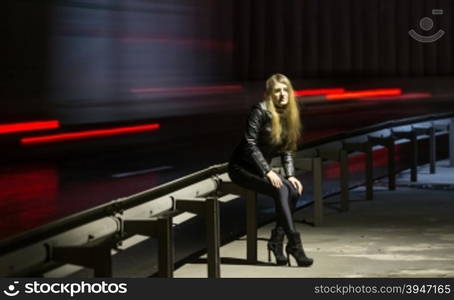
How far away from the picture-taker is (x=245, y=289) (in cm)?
752

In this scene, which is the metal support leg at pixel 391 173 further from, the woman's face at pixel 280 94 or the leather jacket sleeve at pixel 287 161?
the woman's face at pixel 280 94

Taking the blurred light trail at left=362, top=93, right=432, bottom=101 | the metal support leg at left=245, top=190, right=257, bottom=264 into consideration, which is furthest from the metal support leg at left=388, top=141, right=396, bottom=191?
the blurred light trail at left=362, top=93, right=432, bottom=101

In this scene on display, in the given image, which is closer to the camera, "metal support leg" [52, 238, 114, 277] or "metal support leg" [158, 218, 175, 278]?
"metal support leg" [52, 238, 114, 277]

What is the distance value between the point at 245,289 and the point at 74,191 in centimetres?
882

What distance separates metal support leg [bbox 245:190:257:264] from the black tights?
0.86 feet

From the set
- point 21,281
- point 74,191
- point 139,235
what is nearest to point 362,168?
point 74,191

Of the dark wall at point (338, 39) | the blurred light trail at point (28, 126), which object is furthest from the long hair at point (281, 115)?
the dark wall at point (338, 39)

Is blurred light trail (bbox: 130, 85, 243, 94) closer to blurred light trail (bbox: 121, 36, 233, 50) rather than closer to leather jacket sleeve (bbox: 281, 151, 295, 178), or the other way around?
blurred light trail (bbox: 121, 36, 233, 50)

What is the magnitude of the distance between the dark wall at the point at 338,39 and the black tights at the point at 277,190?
22.3m

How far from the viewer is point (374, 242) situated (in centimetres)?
1061

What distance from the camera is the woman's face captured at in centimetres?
926

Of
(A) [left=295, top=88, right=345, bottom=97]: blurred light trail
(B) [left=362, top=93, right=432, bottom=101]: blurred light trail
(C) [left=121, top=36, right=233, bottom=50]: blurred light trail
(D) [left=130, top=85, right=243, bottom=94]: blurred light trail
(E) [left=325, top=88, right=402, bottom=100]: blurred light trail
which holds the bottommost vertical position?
(B) [left=362, top=93, right=432, bottom=101]: blurred light trail

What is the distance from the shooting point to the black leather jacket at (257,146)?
30.2 feet

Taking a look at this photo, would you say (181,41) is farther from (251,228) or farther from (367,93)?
(367,93)
